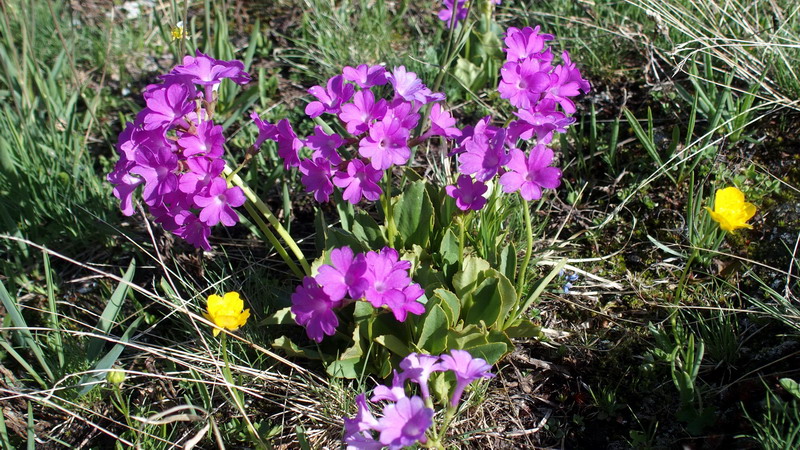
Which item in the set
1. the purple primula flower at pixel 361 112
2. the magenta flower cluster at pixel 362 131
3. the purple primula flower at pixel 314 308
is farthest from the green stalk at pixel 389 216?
the purple primula flower at pixel 314 308

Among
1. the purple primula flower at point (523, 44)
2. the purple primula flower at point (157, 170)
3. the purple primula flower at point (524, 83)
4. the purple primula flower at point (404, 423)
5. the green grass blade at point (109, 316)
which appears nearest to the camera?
the purple primula flower at point (404, 423)

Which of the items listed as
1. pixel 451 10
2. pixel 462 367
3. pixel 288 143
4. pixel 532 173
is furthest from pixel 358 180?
pixel 451 10

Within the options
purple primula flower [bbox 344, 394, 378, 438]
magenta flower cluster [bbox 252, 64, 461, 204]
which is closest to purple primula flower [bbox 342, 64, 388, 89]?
magenta flower cluster [bbox 252, 64, 461, 204]

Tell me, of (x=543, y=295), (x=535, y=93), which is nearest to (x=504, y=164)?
(x=535, y=93)

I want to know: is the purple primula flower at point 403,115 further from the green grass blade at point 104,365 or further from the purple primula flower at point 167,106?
the green grass blade at point 104,365

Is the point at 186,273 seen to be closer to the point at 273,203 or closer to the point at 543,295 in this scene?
the point at 273,203

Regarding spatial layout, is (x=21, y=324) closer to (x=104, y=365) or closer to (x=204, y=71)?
(x=104, y=365)
